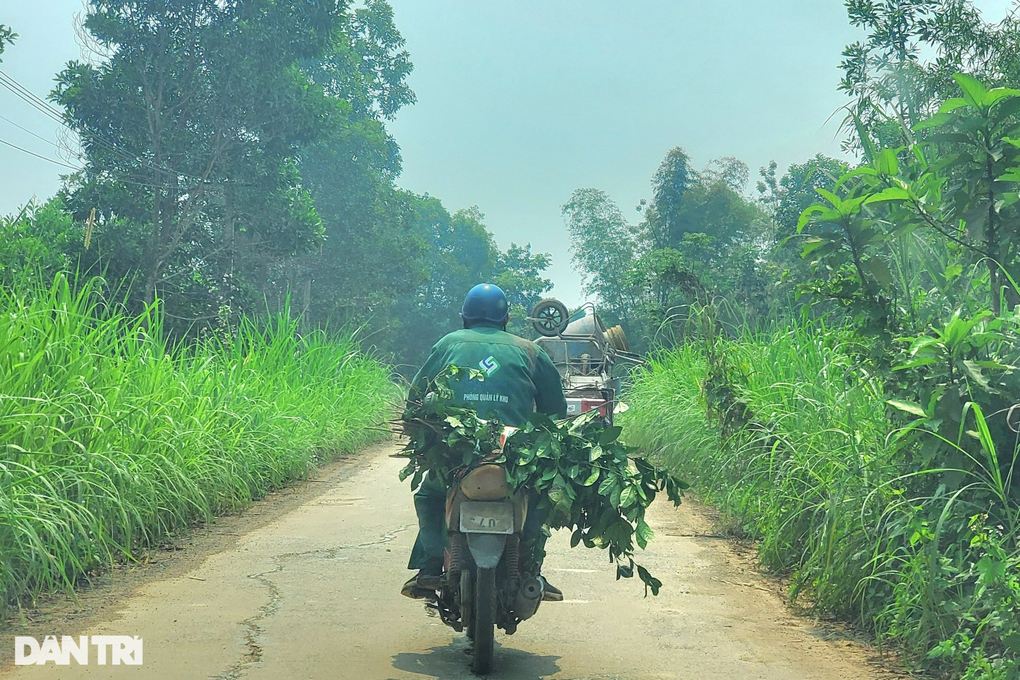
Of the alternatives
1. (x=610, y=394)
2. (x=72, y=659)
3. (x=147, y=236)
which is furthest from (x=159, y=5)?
(x=72, y=659)

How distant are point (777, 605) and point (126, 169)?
19.9 m

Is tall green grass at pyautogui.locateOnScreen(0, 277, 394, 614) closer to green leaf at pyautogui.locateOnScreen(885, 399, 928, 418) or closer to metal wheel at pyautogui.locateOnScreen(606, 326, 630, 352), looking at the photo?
green leaf at pyautogui.locateOnScreen(885, 399, 928, 418)

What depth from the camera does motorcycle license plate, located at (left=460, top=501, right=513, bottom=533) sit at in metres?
4.80

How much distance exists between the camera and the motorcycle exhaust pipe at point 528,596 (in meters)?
5.02

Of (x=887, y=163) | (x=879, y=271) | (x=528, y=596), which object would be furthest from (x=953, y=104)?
(x=528, y=596)

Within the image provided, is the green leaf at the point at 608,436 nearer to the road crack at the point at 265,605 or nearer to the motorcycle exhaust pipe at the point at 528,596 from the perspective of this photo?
the motorcycle exhaust pipe at the point at 528,596

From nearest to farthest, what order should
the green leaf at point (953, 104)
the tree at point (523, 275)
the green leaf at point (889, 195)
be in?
the green leaf at point (953, 104) < the green leaf at point (889, 195) < the tree at point (523, 275)

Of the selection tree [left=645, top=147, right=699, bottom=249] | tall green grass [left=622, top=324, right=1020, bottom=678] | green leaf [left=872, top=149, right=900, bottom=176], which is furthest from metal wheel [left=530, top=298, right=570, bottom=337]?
tree [left=645, top=147, right=699, bottom=249]

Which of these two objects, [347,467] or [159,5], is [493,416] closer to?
[347,467]

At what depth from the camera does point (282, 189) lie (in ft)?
84.1

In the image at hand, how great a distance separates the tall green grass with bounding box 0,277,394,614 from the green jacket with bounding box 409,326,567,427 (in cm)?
71

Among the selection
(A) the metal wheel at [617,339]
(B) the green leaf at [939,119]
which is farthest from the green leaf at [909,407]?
(A) the metal wheel at [617,339]

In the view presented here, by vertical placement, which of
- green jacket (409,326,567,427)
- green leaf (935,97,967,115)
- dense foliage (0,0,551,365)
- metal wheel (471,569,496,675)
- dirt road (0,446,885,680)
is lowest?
dirt road (0,446,885,680)

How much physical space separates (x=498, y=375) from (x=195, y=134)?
2051 cm
